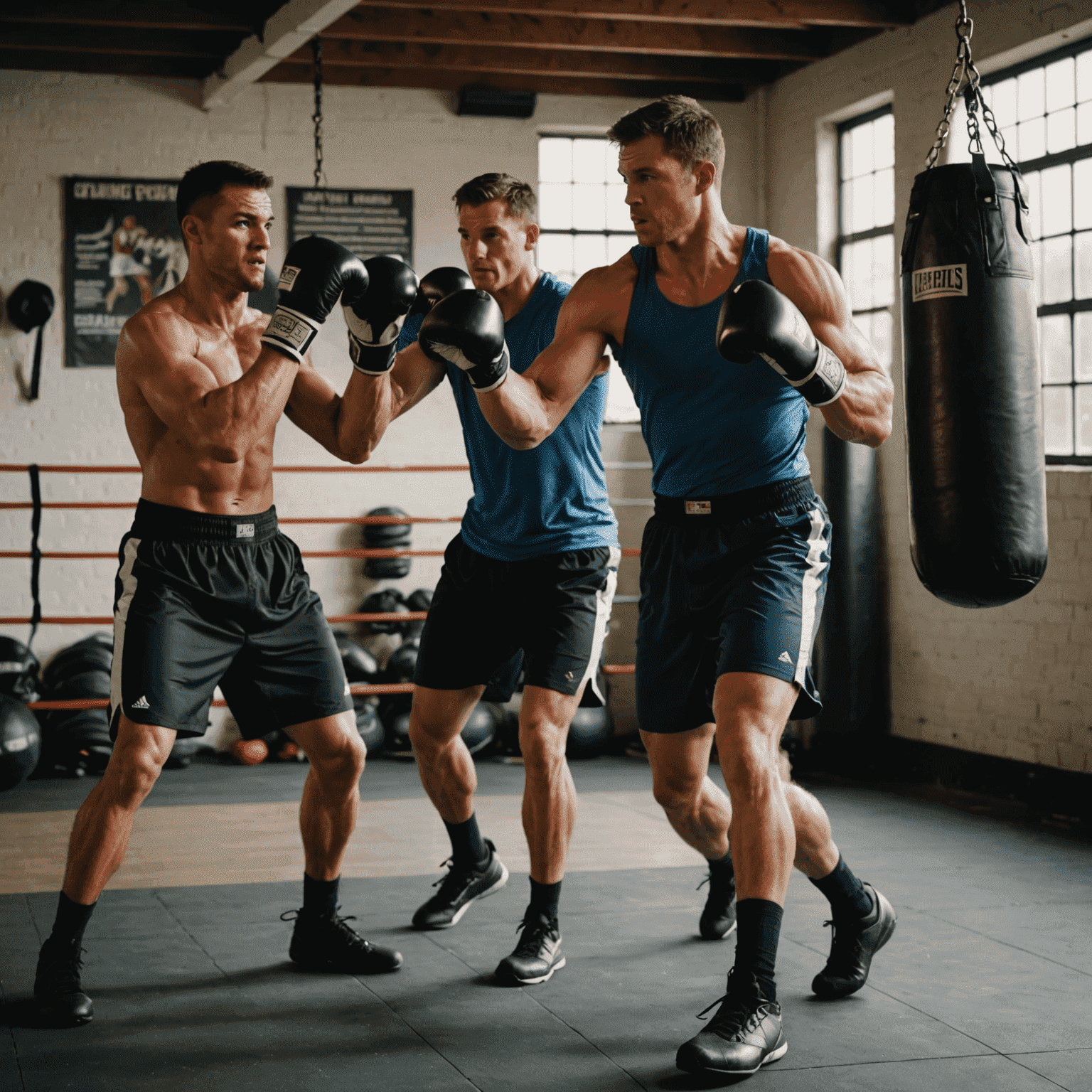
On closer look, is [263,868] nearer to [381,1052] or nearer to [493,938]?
[493,938]

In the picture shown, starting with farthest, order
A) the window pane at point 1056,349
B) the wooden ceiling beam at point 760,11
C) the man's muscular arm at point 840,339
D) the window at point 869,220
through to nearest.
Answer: the window at point 869,220, the wooden ceiling beam at point 760,11, the window pane at point 1056,349, the man's muscular arm at point 840,339

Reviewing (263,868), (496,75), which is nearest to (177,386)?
(263,868)

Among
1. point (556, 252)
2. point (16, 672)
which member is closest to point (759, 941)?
point (16, 672)

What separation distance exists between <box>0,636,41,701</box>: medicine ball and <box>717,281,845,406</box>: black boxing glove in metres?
4.58

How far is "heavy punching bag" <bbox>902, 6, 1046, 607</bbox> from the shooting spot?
282 centimetres

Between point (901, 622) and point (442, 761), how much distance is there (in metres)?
3.46

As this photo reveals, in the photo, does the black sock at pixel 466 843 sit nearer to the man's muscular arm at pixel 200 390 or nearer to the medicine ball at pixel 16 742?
the man's muscular arm at pixel 200 390

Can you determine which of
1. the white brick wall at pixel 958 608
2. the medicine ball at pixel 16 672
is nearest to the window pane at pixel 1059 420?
the white brick wall at pixel 958 608

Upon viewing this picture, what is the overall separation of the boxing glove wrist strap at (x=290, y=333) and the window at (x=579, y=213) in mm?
4755

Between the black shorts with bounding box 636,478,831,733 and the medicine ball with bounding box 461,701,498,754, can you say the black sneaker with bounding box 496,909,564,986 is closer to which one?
the black shorts with bounding box 636,478,831,733

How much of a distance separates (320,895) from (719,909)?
37.7 inches

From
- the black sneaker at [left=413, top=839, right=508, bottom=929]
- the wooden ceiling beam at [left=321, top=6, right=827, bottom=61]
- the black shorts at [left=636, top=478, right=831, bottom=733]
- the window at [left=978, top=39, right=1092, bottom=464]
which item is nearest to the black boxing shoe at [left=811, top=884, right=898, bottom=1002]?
the black shorts at [left=636, top=478, right=831, bottom=733]

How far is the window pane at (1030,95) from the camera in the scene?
5.73 meters

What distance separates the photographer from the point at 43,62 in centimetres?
682
